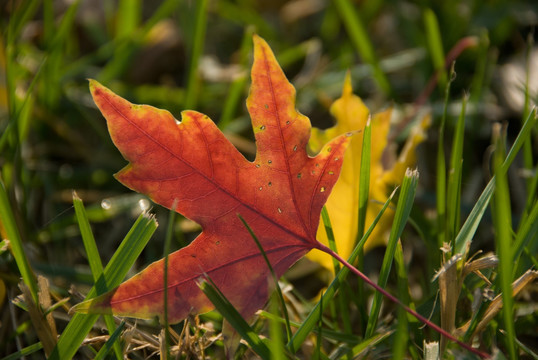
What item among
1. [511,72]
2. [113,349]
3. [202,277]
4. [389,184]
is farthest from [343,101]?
[511,72]

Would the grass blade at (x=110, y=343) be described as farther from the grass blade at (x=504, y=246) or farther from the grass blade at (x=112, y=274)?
the grass blade at (x=504, y=246)

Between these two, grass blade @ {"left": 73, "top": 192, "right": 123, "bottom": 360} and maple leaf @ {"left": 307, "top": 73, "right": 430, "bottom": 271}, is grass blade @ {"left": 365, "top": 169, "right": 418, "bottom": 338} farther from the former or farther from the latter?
grass blade @ {"left": 73, "top": 192, "right": 123, "bottom": 360}

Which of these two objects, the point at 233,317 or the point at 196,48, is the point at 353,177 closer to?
the point at 233,317

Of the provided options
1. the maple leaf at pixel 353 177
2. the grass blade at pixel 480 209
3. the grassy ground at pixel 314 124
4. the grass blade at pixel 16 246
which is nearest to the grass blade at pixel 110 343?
the grassy ground at pixel 314 124

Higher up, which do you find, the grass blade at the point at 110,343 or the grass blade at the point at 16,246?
the grass blade at the point at 16,246

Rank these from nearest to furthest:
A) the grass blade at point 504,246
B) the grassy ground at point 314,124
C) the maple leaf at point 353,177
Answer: the grass blade at point 504,246, the grassy ground at point 314,124, the maple leaf at point 353,177

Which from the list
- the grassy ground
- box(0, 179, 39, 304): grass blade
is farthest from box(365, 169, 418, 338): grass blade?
box(0, 179, 39, 304): grass blade

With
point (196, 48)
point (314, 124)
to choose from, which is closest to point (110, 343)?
point (196, 48)

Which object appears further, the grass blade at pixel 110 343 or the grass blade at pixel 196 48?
the grass blade at pixel 196 48
